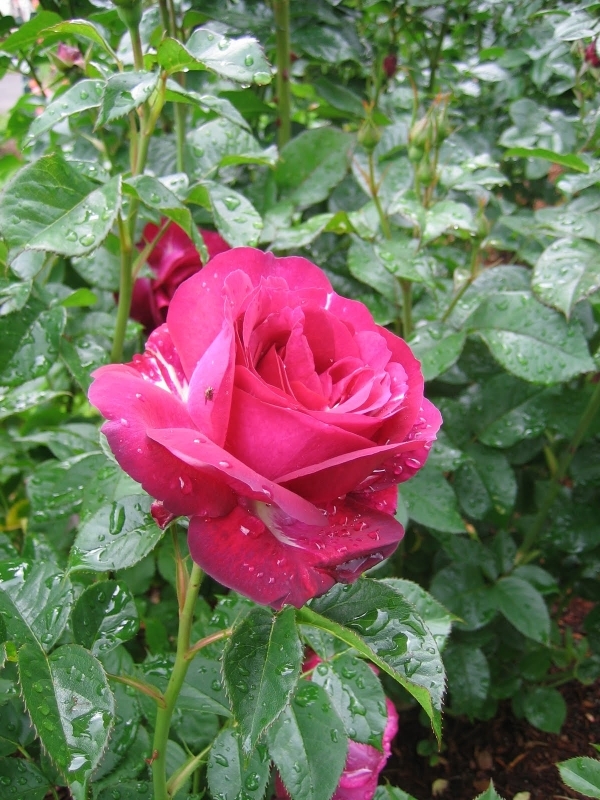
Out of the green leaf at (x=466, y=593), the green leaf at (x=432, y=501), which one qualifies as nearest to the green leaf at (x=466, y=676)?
the green leaf at (x=466, y=593)

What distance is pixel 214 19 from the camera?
114 centimetres

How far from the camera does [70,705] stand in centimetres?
47

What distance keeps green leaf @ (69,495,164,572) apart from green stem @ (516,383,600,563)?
2.64 feet

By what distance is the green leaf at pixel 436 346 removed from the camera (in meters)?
0.90

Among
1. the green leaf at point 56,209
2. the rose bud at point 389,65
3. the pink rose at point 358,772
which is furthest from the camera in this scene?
the rose bud at point 389,65

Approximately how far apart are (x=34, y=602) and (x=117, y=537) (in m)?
0.09

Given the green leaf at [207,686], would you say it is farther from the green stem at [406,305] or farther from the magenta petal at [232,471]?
the green stem at [406,305]

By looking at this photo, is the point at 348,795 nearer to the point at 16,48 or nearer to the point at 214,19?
the point at 16,48

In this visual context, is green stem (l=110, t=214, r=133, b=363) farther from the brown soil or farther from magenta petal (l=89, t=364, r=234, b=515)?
the brown soil

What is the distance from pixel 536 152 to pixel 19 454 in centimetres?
106

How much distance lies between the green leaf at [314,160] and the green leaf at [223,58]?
1.39ft

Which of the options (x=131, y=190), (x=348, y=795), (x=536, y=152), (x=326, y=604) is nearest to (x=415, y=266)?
(x=536, y=152)

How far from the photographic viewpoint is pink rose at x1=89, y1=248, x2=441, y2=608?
1.41 feet

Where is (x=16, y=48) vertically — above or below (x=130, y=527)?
above
